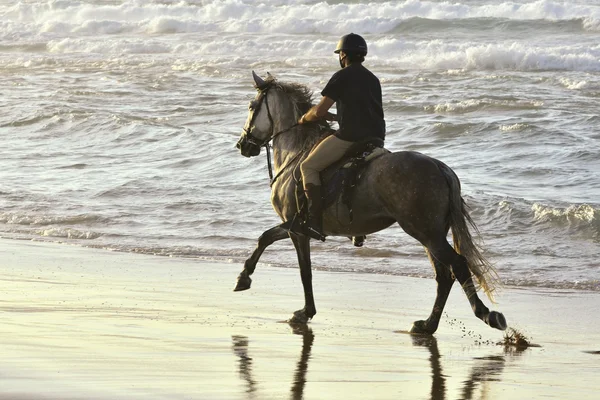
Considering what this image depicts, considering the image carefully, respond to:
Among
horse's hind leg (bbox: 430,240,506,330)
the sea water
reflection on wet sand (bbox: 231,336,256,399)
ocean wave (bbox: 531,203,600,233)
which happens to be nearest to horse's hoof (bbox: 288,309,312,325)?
reflection on wet sand (bbox: 231,336,256,399)

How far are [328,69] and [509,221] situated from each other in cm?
1985

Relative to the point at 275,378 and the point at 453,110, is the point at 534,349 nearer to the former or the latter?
the point at 275,378

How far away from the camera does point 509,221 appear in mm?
14031

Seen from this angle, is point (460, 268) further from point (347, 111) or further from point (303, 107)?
point (303, 107)

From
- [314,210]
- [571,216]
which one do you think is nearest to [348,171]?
[314,210]

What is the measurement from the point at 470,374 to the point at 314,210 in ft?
8.31

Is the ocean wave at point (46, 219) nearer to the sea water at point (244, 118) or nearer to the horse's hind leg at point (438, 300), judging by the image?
the sea water at point (244, 118)

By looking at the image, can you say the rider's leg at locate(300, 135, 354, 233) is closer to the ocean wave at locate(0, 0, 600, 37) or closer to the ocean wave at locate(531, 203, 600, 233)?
the ocean wave at locate(531, 203, 600, 233)

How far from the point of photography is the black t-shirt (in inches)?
337

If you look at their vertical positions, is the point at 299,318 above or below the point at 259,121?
below

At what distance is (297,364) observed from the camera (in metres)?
6.82

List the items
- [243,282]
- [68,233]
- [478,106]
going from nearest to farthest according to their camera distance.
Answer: [243,282]
[68,233]
[478,106]

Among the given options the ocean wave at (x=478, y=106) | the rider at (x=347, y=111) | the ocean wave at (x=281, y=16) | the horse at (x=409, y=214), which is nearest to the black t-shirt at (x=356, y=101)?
the rider at (x=347, y=111)

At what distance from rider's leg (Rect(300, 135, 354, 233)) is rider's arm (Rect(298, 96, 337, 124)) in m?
0.22
